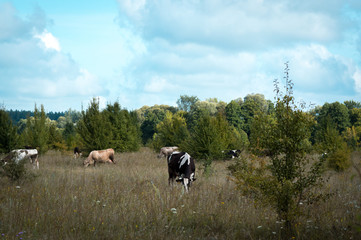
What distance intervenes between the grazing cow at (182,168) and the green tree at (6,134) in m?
16.9

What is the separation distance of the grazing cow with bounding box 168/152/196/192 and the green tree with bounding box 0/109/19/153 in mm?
16909

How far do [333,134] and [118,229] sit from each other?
76.0ft

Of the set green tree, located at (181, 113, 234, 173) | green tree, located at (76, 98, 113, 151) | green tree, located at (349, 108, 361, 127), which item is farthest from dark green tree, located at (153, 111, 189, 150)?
green tree, located at (349, 108, 361, 127)

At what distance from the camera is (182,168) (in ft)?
36.5

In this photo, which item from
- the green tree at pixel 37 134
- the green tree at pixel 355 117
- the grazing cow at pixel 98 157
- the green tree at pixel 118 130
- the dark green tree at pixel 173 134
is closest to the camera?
the grazing cow at pixel 98 157

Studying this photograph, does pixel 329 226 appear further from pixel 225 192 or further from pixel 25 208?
pixel 25 208

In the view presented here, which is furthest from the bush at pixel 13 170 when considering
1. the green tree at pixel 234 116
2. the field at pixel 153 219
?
the green tree at pixel 234 116

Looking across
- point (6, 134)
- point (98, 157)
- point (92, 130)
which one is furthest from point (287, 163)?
point (6, 134)

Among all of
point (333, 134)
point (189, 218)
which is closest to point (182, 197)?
point (189, 218)

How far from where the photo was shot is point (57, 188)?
1009 centimetres

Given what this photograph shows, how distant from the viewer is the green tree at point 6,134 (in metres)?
23.2

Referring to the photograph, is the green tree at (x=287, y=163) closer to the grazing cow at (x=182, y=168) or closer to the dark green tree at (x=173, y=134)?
the grazing cow at (x=182, y=168)

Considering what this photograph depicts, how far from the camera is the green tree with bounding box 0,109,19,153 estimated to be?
23188 mm

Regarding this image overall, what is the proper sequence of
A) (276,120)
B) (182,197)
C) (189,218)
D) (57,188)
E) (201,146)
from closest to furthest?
(276,120) → (189,218) → (182,197) → (57,188) → (201,146)
